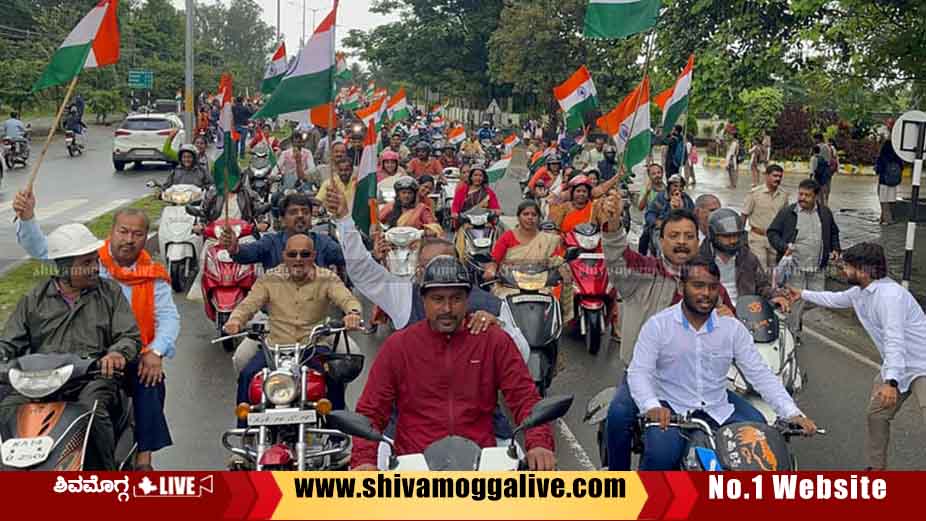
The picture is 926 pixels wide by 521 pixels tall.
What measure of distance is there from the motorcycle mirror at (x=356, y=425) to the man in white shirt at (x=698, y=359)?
1.37 metres

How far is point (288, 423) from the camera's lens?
475cm

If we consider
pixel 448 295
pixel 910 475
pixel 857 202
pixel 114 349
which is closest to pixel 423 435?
pixel 448 295

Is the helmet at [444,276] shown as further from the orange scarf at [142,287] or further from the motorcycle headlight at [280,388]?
the orange scarf at [142,287]

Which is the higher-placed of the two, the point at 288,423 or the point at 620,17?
the point at 620,17

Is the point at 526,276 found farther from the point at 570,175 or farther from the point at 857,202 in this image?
the point at 857,202

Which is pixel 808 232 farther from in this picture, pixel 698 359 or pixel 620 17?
pixel 698 359

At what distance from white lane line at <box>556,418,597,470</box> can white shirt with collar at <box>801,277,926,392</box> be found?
1.80 meters

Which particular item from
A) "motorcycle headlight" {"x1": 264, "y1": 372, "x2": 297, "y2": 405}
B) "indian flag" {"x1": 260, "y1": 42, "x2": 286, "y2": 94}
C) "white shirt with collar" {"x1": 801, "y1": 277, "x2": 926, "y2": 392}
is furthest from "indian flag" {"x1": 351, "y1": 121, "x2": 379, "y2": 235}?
"indian flag" {"x1": 260, "y1": 42, "x2": 286, "y2": 94}

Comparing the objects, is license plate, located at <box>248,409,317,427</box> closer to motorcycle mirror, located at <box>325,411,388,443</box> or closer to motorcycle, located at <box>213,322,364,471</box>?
motorcycle, located at <box>213,322,364,471</box>

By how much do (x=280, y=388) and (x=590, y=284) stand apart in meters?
5.01

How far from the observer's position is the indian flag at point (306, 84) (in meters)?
7.24

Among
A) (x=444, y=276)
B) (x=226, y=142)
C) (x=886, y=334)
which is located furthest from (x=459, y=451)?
(x=226, y=142)

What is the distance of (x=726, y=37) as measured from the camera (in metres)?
12.5

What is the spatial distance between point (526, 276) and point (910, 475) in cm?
363
